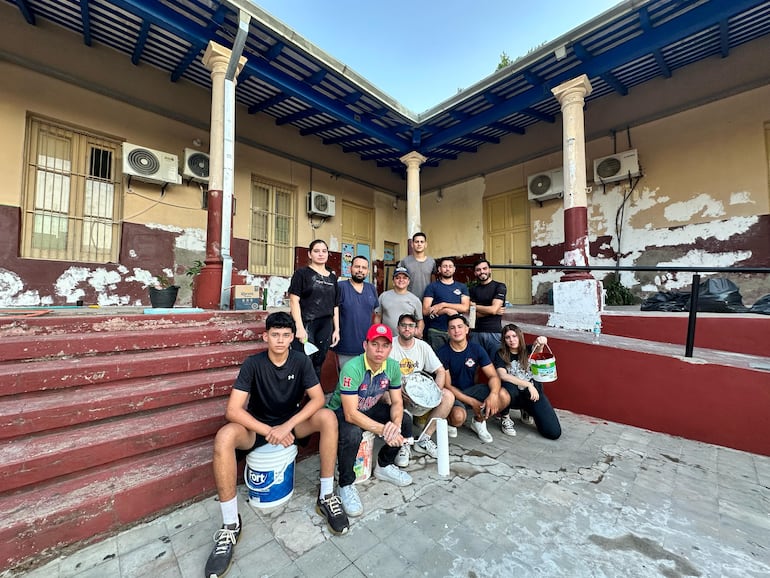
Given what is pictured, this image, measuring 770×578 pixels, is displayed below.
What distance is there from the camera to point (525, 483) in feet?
7.66

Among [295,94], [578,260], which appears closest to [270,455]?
[578,260]

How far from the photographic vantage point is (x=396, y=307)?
347cm

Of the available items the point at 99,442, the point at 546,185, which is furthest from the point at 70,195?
the point at 546,185

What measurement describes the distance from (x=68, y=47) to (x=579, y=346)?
886 centimetres

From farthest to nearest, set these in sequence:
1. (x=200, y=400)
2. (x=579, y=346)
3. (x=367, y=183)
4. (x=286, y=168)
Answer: (x=367, y=183) < (x=286, y=168) < (x=579, y=346) < (x=200, y=400)

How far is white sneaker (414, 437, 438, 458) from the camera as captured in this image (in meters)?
2.77

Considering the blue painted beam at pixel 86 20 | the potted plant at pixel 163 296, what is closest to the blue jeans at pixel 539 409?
the potted plant at pixel 163 296

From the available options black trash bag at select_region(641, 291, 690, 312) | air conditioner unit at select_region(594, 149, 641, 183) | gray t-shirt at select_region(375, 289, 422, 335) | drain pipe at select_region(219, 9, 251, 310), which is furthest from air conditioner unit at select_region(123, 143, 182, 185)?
air conditioner unit at select_region(594, 149, 641, 183)

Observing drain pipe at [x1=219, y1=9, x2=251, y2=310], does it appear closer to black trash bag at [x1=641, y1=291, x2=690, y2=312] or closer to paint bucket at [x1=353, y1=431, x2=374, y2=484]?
paint bucket at [x1=353, y1=431, x2=374, y2=484]

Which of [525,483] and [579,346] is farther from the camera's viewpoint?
[579,346]

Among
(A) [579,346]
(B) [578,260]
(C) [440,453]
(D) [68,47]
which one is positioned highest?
(D) [68,47]

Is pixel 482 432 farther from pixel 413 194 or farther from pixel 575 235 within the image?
pixel 413 194

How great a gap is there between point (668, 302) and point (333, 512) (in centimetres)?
535

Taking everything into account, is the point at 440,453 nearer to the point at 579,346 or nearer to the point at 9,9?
the point at 579,346
